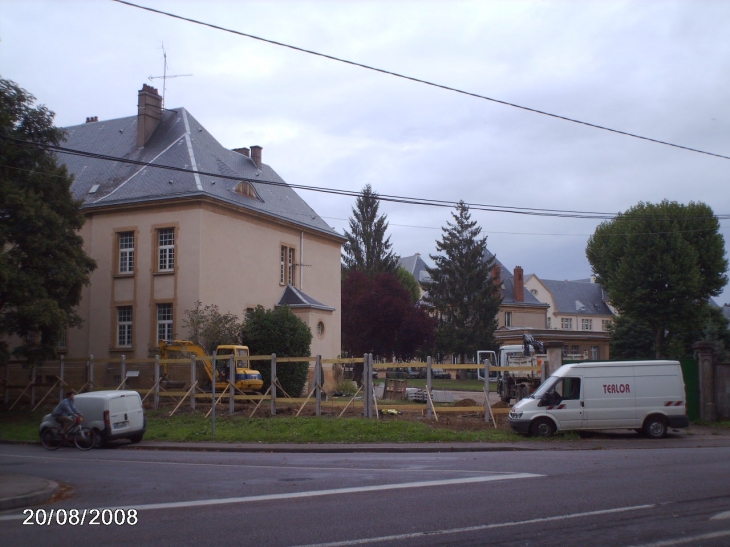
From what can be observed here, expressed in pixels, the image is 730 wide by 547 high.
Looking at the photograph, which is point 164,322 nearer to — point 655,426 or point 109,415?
point 109,415

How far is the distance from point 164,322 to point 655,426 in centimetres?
2335

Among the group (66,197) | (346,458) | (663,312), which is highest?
(66,197)

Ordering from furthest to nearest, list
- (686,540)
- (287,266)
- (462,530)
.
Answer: (287,266)
(462,530)
(686,540)

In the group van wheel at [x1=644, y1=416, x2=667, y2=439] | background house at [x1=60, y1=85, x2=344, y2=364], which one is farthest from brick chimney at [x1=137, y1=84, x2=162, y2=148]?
van wheel at [x1=644, y1=416, x2=667, y2=439]

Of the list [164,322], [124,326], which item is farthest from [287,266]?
[124,326]

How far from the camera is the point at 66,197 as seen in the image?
2959 cm

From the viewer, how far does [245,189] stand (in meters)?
38.7

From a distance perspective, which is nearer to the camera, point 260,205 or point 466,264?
point 260,205

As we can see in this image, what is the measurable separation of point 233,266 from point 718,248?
37.0 metres

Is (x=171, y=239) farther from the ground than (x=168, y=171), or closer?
closer

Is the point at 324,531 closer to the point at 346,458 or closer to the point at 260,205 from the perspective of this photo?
the point at 346,458

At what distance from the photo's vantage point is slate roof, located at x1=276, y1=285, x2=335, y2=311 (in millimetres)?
38719

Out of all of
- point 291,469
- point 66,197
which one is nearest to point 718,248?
point 66,197
